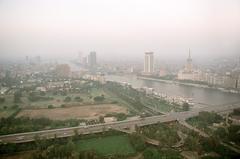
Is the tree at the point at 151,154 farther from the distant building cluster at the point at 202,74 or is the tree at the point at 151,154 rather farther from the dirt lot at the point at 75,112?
the distant building cluster at the point at 202,74

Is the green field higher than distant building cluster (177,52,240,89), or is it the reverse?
distant building cluster (177,52,240,89)

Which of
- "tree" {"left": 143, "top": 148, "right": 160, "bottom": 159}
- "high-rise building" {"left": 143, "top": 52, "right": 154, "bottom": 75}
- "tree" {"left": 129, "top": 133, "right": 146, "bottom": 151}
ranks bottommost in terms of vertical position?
"tree" {"left": 143, "top": 148, "right": 160, "bottom": 159}

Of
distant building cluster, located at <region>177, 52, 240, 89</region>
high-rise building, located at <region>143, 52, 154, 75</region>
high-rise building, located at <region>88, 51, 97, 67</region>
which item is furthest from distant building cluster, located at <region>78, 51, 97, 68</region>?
distant building cluster, located at <region>177, 52, 240, 89</region>

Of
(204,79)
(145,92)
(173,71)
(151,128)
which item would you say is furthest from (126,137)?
(173,71)

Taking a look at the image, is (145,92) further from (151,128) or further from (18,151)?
(18,151)

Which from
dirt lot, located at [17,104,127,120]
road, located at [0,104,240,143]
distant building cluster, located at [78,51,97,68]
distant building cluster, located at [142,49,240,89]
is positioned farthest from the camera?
distant building cluster, located at [78,51,97,68]

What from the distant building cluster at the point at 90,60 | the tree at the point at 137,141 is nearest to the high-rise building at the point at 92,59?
the distant building cluster at the point at 90,60

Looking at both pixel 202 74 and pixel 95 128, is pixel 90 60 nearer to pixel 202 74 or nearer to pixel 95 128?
A: pixel 202 74

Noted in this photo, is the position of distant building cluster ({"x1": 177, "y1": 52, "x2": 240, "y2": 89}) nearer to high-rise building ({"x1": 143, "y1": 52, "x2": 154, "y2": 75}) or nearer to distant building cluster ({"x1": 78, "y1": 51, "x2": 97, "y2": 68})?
high-rise building ({"x1": 143, "y1": 52, "x2": 154, "y2": 75})
